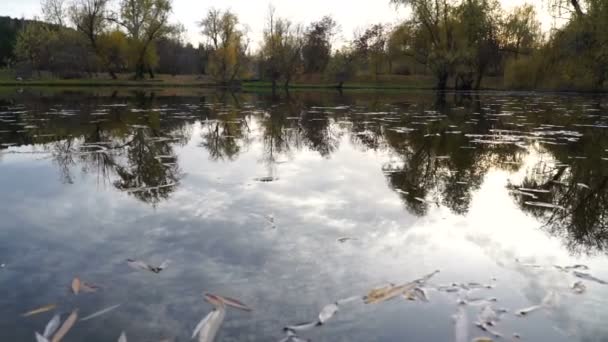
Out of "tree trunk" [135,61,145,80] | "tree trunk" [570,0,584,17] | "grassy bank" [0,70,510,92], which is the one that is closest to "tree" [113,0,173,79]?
"tree trunk" [135,61,145,80]

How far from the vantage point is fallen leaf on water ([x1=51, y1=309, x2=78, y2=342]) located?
2544 millimetres

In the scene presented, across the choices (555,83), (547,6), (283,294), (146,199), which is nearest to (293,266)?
(283,294)

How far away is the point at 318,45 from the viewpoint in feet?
202

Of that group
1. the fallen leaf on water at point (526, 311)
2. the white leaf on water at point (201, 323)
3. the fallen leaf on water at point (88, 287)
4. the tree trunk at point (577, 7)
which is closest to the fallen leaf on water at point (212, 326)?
the white leaf on water at point (201, 323)

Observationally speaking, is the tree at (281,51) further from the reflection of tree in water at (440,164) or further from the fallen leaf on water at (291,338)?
the fallen leaf on water at (291,338)

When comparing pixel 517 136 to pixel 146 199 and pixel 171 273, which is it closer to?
pixel 146 199

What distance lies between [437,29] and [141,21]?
109 ft

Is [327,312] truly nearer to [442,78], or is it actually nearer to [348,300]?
[348,300]

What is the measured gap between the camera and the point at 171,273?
3424mm

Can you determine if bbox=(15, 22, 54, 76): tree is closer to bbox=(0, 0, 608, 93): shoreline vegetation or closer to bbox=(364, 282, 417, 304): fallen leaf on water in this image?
bbox=(0, 0, 608, 93): shoreline vegetation

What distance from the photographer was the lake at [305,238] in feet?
9.25

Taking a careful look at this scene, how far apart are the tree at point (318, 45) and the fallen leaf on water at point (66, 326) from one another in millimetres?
59819

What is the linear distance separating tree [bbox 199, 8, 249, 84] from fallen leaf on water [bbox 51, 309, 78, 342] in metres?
52.2

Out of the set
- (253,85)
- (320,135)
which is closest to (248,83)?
(253,85)
